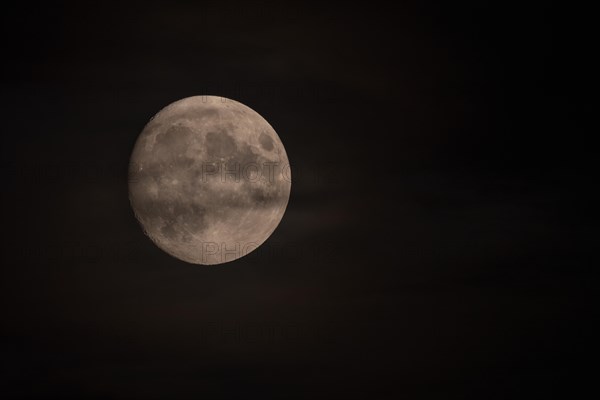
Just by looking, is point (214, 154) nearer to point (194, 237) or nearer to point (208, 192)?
point (208, 192)

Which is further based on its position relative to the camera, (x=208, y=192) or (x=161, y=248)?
(x=161, y=248)

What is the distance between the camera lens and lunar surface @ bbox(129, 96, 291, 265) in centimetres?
1258

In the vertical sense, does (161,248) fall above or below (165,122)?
below

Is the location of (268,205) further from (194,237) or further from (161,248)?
(161,248)

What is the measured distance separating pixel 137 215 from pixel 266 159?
2.78 m

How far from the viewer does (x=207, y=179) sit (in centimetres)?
1252

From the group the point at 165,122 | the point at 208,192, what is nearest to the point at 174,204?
the point at 208,192

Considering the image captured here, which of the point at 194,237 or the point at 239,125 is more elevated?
the point at 239,125

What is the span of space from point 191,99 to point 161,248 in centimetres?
299

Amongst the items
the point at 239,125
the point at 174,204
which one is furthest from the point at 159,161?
the point at 239,125

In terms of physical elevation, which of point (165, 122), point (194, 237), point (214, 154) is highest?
point (165, 122)

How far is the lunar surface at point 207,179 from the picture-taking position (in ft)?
41.3

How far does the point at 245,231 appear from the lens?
520 inches

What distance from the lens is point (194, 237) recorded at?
42.6 feet
